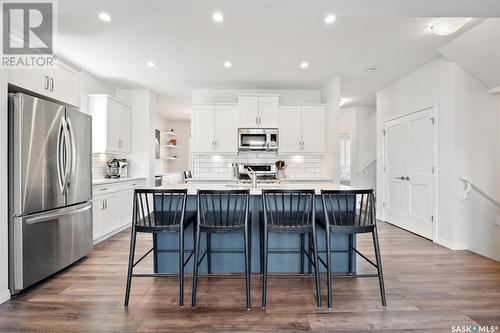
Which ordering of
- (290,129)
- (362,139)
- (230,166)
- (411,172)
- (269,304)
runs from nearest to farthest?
(269,304), (411,172), (290,129), (230,166), (362,139)

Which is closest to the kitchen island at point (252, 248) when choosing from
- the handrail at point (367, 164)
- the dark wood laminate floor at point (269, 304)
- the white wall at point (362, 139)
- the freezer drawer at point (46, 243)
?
the dark wood laminate floor at point (269, 304)

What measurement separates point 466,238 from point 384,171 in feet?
6.74

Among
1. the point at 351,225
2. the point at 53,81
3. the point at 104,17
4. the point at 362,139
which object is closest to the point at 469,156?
the point at 351,225

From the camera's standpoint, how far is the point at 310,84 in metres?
5.43

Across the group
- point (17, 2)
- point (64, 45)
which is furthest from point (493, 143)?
point (64, 45)

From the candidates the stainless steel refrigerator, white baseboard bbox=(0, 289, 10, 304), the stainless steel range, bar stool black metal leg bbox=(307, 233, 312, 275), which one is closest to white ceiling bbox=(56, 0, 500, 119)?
the stainless steel refrigerator

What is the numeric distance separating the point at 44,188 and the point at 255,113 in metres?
3.59

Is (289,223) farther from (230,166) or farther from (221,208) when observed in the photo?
(230,166)

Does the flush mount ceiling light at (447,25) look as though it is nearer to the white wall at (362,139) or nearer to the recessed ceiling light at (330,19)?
the recessed ceiling light at (330,19)

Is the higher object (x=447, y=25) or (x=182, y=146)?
(x=447, y=25)

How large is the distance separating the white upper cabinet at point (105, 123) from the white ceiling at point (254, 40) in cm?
50

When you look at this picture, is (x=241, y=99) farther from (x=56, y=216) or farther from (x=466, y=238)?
(x=466, y=238)
